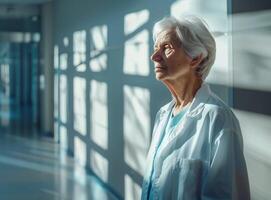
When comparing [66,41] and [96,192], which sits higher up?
[66,41]

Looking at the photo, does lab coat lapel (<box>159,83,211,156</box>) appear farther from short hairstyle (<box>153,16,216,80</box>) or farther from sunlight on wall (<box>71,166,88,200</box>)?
sunlight on wall (<box>71,166,88,200</box>)

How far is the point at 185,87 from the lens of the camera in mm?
1653

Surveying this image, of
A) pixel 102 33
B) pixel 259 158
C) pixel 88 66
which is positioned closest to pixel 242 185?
pixel 259 158

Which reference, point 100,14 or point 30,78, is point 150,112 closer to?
point 100,14

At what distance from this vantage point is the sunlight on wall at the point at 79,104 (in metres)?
7.23

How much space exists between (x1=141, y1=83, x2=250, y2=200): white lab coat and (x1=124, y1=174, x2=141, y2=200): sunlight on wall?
116 inches

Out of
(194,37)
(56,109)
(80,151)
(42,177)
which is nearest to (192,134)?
(194,37)

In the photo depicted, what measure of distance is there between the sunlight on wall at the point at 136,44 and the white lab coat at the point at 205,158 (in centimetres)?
275

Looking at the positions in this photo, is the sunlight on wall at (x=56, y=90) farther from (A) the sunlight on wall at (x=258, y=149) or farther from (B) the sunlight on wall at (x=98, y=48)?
Result: (A) the sunlight on wall at (x=258, y=149)

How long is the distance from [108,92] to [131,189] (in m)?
1.48

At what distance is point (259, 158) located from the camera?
2.39 meters

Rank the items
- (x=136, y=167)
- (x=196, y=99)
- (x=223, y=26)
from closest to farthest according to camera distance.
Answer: (x=196, y=99) < (x=223, y=26) < (x=136, y=167)

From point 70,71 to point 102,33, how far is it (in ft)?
8.72

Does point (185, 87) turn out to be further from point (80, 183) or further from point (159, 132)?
point (80, 183)
